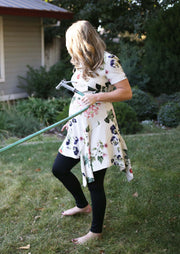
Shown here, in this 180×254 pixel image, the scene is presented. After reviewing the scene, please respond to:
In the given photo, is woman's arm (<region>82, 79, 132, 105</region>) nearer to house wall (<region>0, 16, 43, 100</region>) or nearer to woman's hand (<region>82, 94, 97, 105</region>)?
woman's hand (<region>82, 94, 97, 105</region>)

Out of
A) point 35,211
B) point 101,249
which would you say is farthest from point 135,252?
point 35,211

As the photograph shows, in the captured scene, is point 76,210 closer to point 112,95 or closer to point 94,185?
point 94,185

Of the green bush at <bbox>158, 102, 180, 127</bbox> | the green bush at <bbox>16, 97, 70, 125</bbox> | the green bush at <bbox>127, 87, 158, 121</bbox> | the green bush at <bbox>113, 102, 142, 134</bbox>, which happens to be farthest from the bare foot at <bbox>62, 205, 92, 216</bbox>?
the green bush at <bbox>127, 87, 158, 121</bbox>

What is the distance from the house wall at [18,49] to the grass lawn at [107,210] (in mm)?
4769

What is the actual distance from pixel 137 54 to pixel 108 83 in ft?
24.8

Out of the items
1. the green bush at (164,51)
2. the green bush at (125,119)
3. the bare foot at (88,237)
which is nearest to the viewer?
the bare foot at (88,237)

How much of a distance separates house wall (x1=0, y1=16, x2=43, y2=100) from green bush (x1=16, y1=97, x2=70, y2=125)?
49.3 inches

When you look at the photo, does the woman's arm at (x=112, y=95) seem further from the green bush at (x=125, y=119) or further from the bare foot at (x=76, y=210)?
the green bush at (x=125, y=119)

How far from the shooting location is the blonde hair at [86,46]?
2232mm

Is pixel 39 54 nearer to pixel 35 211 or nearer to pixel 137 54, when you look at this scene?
pixel 137 54

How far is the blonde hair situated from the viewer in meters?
2.23

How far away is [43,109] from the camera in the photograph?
705 centimetres

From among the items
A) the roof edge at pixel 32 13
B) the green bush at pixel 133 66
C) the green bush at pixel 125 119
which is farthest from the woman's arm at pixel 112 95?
the green bush at pixel 133 66

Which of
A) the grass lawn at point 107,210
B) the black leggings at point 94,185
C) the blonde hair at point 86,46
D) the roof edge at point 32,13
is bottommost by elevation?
the grass lawn at point 107,210
